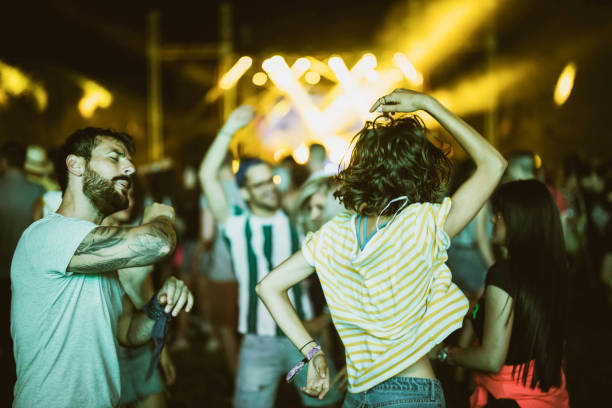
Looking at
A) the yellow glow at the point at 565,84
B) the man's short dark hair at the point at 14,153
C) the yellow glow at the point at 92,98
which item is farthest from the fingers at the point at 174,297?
the yellow glow at the point at 565,84

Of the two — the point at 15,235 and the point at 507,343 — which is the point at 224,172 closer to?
the point at 15,235

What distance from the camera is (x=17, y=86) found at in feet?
24.8

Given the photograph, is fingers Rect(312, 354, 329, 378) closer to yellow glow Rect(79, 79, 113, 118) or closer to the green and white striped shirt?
the green and white striped shirt

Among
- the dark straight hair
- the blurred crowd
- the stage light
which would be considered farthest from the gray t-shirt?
the stage light

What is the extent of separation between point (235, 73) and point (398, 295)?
36.6 ft

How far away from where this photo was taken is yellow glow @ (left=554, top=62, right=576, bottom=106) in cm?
972

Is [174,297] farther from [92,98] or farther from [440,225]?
[92,98]

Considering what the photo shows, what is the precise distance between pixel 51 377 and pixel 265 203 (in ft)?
5.93

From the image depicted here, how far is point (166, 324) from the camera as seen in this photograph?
202 centimetres

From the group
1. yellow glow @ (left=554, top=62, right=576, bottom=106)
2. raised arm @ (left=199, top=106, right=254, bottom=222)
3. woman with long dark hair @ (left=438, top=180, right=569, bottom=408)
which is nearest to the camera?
woman with long dark hair @ (left=438, top=180, right=569, bottom=408)

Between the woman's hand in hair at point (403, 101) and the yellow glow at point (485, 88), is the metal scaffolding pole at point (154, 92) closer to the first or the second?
the yellow glow at point (485, 88)

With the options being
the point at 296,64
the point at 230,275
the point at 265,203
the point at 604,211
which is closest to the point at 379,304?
the point at 265,203

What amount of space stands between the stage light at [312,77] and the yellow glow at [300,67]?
164 millimetres

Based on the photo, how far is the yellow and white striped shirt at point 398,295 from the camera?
5.90 ft
